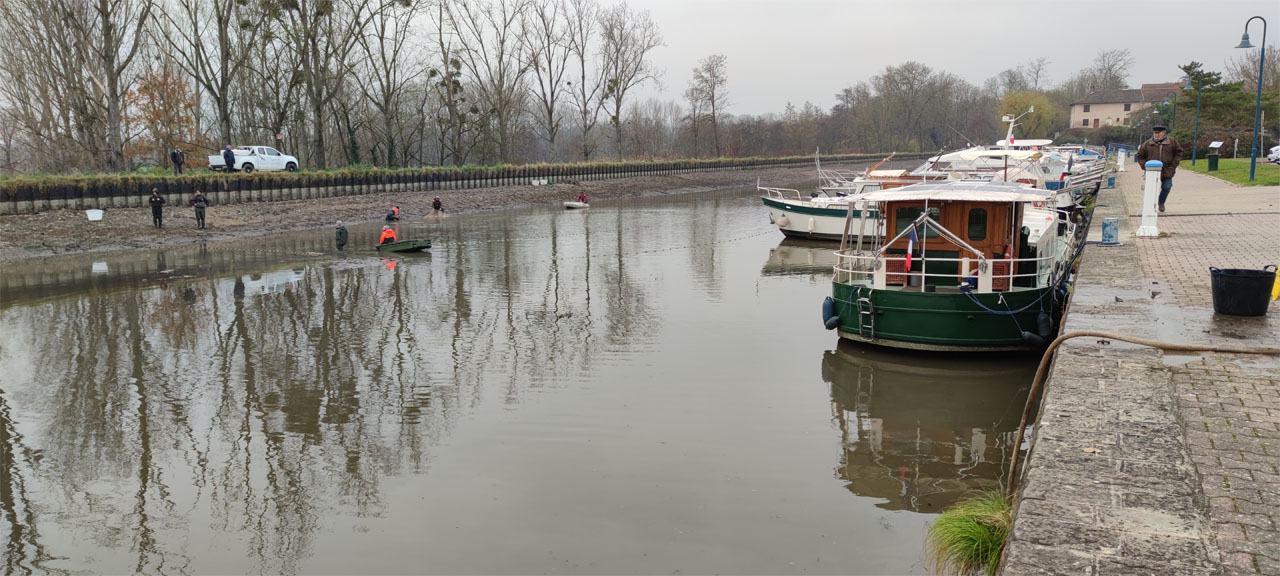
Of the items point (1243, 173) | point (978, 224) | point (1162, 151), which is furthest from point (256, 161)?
point (1243, 173)

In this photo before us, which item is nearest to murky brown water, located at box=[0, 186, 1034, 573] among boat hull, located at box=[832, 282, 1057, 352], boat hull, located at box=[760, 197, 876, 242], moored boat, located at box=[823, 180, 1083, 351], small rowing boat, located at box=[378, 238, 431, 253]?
boat hull, located at box=[832, 282, 1057, 352]

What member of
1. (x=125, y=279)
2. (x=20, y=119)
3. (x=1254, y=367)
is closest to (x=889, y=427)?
(x=1254, y=367)

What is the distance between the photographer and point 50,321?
17312mm

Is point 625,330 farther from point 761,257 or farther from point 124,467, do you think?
point 761,257

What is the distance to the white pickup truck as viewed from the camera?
41.2m

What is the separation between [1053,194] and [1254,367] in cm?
673

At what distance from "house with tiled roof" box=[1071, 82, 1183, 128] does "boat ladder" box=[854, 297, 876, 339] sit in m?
115

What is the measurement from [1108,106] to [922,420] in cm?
12144

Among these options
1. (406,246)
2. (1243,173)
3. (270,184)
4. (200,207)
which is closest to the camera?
(406,246)

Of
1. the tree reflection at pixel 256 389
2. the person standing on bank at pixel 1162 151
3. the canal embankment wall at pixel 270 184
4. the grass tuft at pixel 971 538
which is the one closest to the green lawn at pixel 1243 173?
the person standing on bank at pixel 1162 151

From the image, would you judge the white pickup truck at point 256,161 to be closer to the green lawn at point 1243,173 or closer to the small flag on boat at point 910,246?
the small flag on boat at point 910,246

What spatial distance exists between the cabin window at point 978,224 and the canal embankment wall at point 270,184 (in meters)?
28.9

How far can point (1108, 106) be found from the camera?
116 metres

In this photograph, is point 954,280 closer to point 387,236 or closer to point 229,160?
point 387,236
